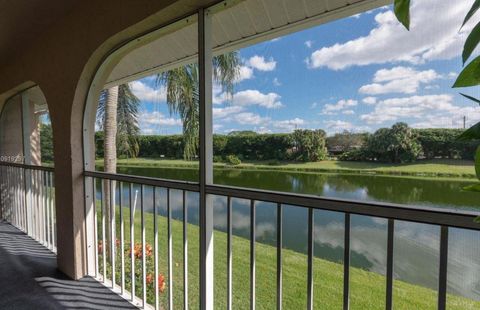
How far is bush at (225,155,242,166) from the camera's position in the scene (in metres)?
1.90

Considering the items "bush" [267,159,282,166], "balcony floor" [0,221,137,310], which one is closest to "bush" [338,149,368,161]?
"bush" [267,159,282,166]

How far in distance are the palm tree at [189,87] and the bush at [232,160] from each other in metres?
0.86

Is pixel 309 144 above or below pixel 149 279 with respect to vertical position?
above

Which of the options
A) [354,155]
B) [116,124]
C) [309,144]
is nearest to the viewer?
[354,155]

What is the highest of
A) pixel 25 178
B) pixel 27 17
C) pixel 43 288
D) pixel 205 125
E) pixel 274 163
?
pixel 27 17

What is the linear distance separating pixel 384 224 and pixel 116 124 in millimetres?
4796

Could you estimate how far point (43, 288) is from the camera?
8.06ft

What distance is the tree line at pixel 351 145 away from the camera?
3.57 ft

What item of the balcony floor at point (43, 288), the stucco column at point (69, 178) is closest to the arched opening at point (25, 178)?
the balcony floor at point (43, 288)

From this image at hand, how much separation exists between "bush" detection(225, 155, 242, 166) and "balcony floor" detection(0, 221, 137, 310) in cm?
136

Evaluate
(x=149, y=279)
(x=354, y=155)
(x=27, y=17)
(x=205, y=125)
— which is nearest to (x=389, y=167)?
(x=354, y=155)

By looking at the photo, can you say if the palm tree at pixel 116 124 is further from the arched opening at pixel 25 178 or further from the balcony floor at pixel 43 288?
the balcony floor at pixel 43 288

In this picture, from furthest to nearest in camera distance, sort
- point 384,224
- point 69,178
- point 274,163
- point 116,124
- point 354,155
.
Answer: point 116,124, point 69,178, point 274,163, point 354,155, point 384,224

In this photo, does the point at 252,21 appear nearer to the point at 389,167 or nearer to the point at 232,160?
the point at 232,160
